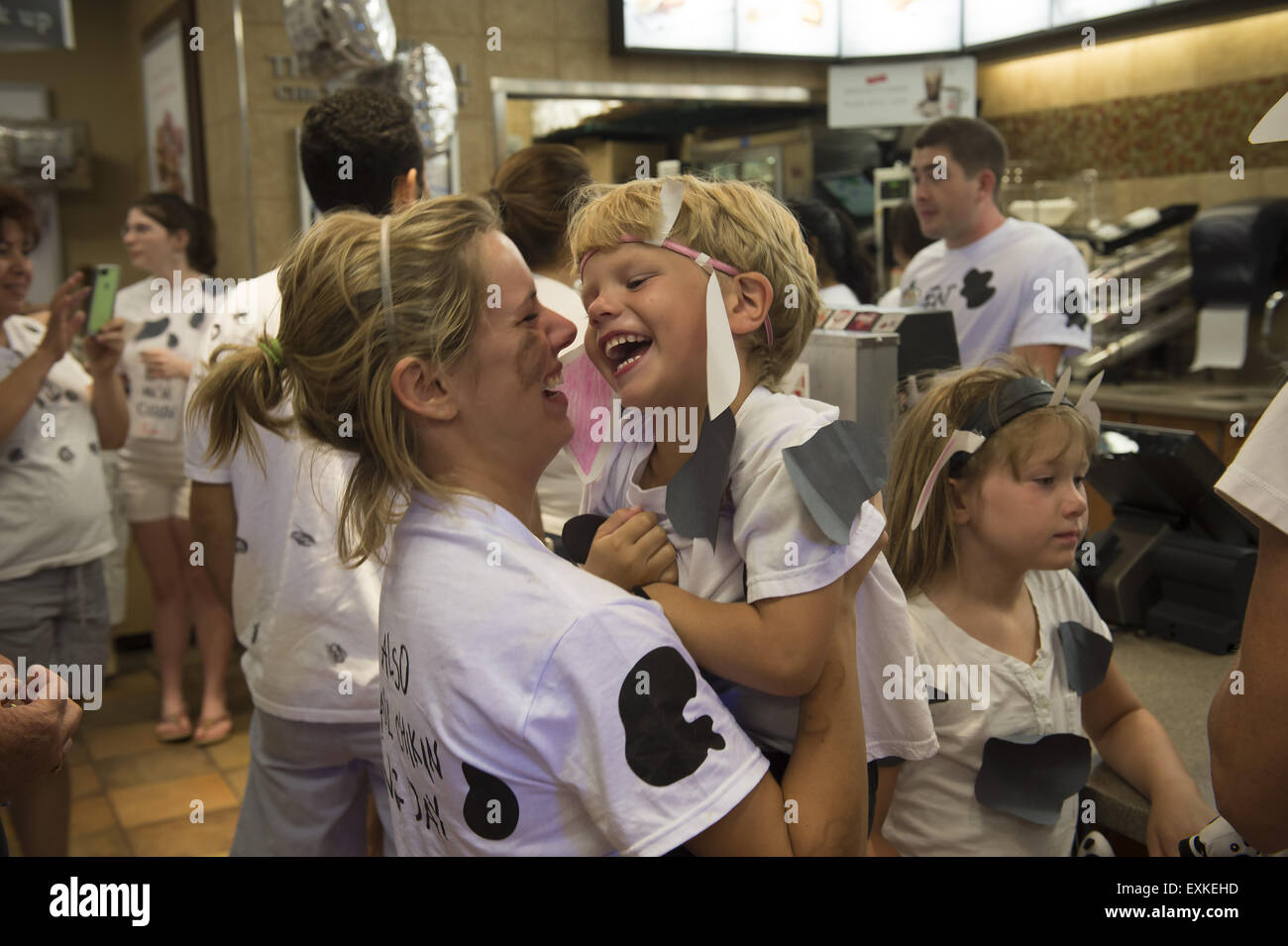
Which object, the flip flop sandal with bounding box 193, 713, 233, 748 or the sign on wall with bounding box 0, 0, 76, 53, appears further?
the flip flop sandal with bounding box 193, 713, 233, 748

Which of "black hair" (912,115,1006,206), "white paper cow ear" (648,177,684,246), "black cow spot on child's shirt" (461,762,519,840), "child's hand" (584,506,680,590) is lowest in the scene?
"black cow spot on child's shirt" (461,762,519,840)

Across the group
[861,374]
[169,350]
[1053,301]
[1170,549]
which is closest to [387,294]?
[861,374]

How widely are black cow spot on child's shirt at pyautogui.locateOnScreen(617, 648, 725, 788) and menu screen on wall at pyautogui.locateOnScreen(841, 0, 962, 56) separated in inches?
211

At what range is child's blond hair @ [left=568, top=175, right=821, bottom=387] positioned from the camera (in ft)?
3.54

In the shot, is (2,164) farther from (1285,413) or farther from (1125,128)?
(1285,413)

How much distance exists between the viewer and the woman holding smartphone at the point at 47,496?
7.63ft

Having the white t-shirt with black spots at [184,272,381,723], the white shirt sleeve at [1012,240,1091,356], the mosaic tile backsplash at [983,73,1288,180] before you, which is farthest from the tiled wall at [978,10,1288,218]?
the white t-shirt with black spots at [184,272,381,723]

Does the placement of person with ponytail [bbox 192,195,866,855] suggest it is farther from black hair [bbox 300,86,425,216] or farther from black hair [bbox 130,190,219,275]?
black hair [bbox 130,190,219,275]

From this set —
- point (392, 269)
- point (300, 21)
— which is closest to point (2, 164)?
point (300, 21)

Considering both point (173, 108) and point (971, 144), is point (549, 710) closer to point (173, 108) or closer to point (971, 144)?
point (971, 144)

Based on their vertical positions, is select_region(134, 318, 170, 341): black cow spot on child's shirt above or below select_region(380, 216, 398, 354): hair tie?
below

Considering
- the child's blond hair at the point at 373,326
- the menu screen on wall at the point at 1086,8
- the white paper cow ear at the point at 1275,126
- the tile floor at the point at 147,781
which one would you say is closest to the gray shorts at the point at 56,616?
the tile floor at the point at 147,781

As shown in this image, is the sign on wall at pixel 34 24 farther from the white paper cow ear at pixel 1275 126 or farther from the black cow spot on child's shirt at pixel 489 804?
the white paper cow ear at pixel 1275 126

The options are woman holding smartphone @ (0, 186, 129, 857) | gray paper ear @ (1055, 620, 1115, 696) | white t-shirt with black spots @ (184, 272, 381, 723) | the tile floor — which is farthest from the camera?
the tile floor
